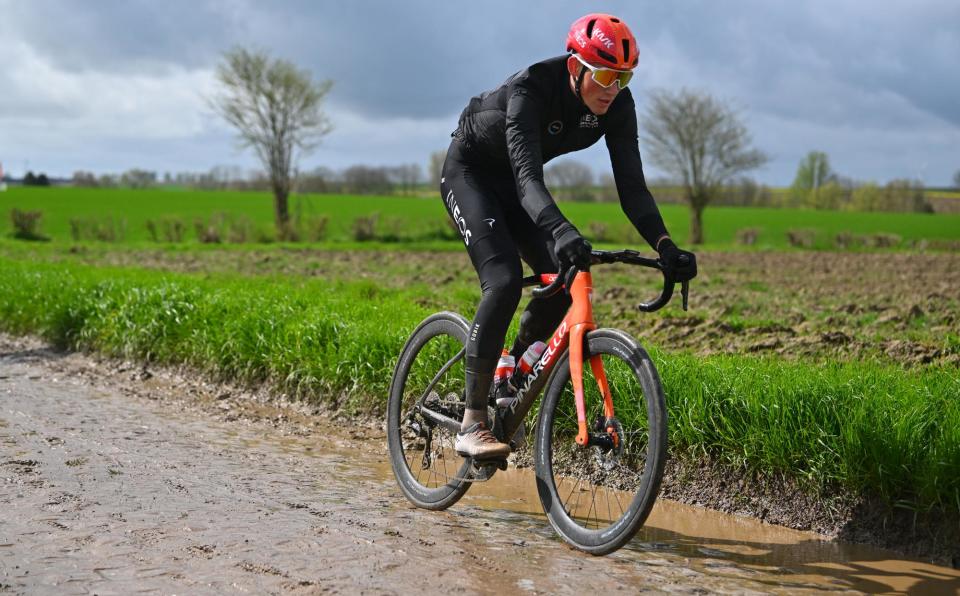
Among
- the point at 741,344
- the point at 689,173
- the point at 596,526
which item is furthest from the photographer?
the point at 689,173

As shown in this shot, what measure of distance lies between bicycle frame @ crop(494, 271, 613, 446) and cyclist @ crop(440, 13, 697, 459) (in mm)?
225

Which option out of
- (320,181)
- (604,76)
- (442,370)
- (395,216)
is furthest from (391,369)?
(320,181)

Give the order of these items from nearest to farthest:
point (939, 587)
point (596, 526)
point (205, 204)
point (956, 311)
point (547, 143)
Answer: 1. point (939, 587)
2. point (596, 526)
3. point (547, 143)
4. point (956, 311)
5. point (205, 204)

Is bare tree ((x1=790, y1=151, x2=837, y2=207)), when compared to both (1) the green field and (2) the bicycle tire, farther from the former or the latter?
(2) the bicycle tire

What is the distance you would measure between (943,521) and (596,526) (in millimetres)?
1785

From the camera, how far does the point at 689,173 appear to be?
48.8 m

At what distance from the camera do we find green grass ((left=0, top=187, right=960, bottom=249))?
135 ft

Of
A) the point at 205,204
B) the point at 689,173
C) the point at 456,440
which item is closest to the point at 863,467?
the point at 456,440

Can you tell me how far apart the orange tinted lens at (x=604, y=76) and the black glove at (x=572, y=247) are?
2.57 ft

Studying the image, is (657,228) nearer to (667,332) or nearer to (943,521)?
(943,521)

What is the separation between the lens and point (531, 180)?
4.71m

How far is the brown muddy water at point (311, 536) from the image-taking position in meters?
4.16

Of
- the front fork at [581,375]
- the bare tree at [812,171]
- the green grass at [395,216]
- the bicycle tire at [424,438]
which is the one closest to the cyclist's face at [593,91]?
the front fork at [581,375]

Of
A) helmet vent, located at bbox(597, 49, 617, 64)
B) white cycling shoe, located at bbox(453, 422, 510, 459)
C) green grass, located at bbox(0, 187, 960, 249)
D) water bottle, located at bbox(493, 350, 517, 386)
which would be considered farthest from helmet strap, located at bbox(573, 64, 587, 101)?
green grass, located at bbox(0, 187, 960, 249)
